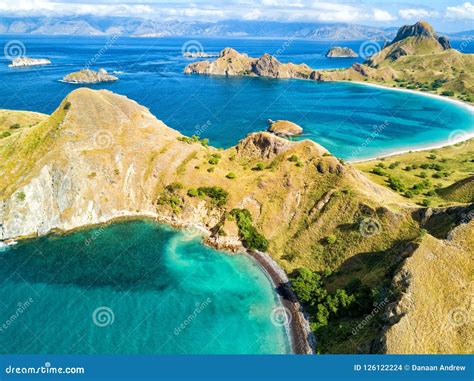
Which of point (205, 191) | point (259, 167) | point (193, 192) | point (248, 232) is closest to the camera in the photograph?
point (248, 232)

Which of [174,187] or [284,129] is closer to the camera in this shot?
[174,187]

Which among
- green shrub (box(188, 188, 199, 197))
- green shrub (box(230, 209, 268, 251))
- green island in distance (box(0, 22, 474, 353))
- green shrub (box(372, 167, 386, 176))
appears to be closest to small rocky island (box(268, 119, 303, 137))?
green island in distance (box(0, 22, 474, 353))

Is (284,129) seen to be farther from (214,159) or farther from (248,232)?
(248,232)

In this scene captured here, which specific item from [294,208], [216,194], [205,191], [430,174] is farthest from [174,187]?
[430,174]

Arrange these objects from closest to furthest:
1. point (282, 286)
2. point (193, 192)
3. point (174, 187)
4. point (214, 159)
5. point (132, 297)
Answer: point (132, 297), point (282, 286), point (193, 192), point (174, 187), point (214, 159)

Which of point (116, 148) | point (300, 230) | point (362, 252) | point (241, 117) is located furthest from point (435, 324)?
point (241, 117)

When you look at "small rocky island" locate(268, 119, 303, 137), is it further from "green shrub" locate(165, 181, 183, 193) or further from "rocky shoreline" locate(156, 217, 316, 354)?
"rocky shoreline" locate(156, 217, 316, 354)
